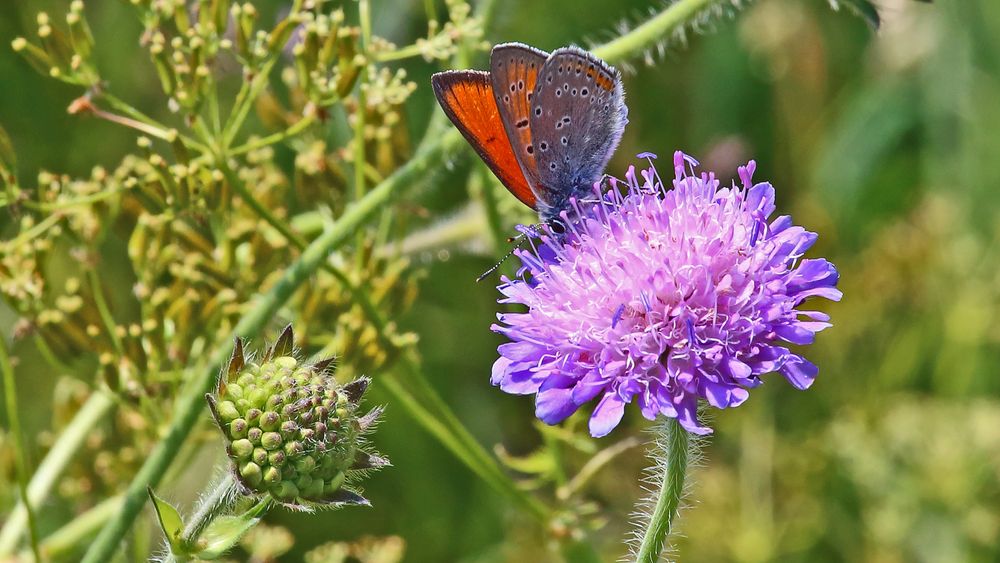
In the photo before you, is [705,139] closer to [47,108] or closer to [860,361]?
[860,361]

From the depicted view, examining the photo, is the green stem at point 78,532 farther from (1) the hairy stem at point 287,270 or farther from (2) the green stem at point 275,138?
(2) the green stem at point 275,138

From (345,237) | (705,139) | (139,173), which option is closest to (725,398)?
(345,237)

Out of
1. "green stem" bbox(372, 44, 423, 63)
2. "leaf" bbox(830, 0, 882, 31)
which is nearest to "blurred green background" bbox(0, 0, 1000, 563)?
"green stem" bbox(372, 44, 423, 63)

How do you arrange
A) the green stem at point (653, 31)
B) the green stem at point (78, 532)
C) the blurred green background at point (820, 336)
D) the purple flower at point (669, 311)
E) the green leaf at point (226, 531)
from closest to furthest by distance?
the green leaf at point (226, 531) → the purple flower at point (669, 311) → the green stem at point (653, 31) → the green stem at point (78, 532) → the blurred green background at point (820, 336)

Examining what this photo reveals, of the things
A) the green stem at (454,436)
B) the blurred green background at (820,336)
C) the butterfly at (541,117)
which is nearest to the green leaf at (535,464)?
the green stem at (454,436)

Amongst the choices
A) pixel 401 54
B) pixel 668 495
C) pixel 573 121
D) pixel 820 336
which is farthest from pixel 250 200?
pixel 820 336

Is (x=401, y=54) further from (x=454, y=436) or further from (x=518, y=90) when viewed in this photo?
(x=454, y=436)
